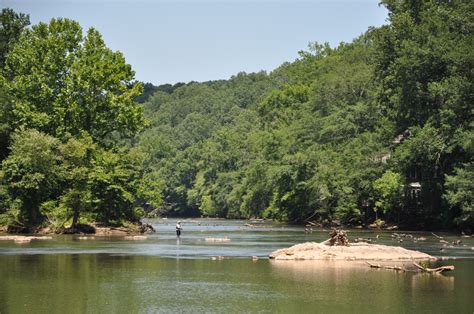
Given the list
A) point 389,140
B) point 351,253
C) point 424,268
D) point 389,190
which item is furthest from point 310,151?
point 424,268

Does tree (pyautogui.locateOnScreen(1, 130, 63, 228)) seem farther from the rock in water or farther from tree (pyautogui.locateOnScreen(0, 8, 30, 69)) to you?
the rock in water

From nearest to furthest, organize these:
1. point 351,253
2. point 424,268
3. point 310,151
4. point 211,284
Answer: point 211,284 → point 424,268 → point 351,253 → point 310,151

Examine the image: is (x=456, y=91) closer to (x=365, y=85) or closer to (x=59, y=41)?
(x=59, y=41)

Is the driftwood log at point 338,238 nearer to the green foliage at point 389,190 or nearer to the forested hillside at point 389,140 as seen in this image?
the forested hillside at point 389,140

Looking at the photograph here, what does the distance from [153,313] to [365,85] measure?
317ft

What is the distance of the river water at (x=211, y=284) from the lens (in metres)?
29.5

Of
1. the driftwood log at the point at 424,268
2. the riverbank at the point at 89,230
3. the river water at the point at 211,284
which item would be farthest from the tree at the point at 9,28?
the driftwood log at the point at 424,268

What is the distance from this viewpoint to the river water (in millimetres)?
29500

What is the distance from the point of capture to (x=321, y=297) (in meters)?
31.6

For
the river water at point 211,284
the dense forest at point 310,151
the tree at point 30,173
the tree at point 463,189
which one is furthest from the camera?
the dense forest at point 310,151

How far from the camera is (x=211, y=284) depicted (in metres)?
35.8

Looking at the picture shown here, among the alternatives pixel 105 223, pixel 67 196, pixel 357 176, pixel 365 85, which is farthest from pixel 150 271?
pixel 365 85

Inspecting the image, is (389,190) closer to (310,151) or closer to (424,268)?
(310,151)

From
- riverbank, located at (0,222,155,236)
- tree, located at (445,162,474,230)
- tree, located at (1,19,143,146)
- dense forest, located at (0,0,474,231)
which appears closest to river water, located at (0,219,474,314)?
tree, located at (445,162,474,230)
